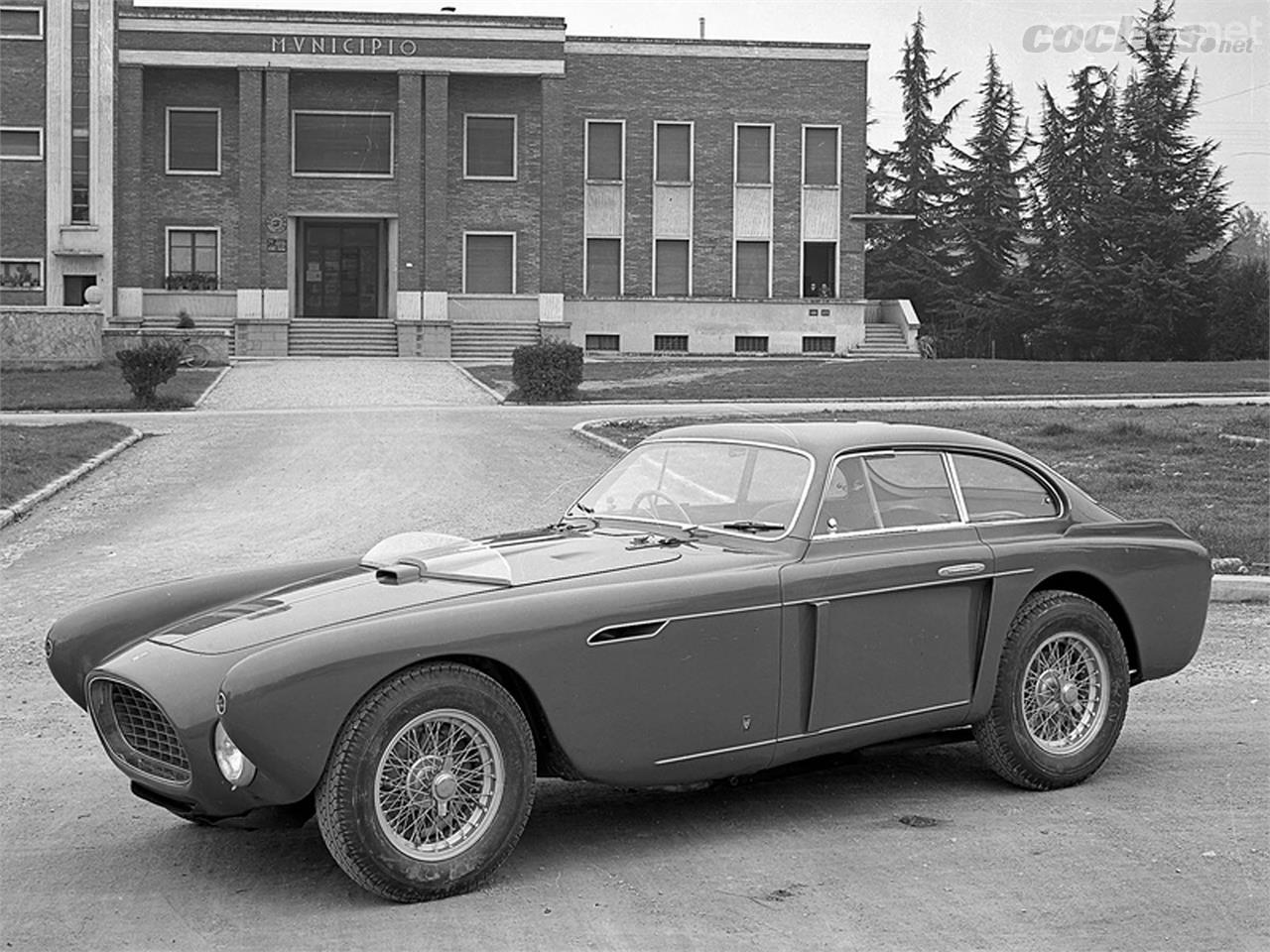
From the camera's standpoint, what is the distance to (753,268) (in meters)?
53.0

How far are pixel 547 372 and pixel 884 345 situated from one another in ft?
87.0

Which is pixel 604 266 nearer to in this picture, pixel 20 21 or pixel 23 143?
pixel 23 143

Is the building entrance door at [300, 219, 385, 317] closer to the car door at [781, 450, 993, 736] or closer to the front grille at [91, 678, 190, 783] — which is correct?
the car door at [781, 450, 993, 736]

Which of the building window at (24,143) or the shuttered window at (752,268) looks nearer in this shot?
the building window at (24,143)

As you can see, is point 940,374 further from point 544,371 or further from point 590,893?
point 590,893

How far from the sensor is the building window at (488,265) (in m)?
50.8

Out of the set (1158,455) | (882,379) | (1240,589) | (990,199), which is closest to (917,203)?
(990,199)

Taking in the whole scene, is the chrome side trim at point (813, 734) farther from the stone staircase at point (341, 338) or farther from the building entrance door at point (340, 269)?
the building entrance door at point (340, 269)

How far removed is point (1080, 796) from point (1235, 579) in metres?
5.21

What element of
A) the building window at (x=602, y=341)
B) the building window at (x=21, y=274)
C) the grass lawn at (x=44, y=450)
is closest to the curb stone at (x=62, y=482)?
the grass lawn at (x=44, y=450)

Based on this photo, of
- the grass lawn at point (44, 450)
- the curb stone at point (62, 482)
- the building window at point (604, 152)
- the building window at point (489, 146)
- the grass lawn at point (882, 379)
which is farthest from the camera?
the building window at point (604, 152)

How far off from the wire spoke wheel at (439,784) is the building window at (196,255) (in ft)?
155

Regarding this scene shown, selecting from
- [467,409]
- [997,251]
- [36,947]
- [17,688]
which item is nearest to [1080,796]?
[36,947]

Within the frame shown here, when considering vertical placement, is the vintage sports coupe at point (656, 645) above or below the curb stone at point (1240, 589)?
above
